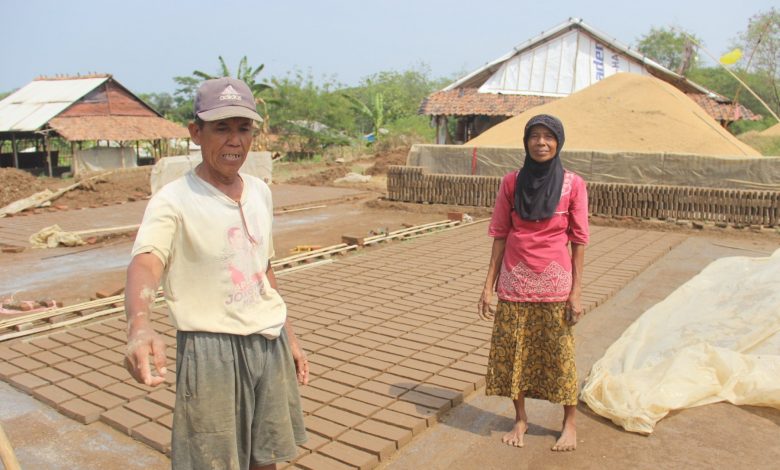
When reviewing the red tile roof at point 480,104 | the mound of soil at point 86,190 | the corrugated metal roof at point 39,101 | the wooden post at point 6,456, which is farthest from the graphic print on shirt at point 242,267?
the corrugated metal roof at point 39,101

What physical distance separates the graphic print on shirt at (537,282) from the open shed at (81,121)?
2027 centimetres

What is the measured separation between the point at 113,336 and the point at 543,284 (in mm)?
3150

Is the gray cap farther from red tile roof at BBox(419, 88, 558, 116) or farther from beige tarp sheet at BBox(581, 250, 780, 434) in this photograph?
red tile roof at BBox(419, 88, 558, 116)

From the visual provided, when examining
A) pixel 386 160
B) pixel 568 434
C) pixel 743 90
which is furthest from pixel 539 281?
pixel 743 90

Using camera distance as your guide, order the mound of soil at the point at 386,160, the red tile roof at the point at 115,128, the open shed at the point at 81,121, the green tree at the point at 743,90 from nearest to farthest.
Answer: the mound of soil at the point at 386,160 < the red tile roof at the point at 115,128 < the open shed at the point at 81,121 < the green tree at the point at 743,90

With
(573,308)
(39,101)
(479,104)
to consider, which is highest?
(479,104)

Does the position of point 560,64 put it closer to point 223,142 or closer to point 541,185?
point 541,185

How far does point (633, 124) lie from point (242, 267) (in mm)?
12091

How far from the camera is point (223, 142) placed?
1915 millimetres

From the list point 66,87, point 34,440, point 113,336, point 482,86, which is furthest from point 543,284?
point 66,87

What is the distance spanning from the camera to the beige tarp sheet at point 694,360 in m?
3.22

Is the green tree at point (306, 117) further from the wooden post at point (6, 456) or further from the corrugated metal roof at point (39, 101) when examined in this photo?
the wooden post at point (6, 456)

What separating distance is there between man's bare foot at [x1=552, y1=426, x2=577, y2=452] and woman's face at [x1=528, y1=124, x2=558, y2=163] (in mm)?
1272

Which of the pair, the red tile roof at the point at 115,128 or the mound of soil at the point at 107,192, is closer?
the mound of soil at the point at 107,192
